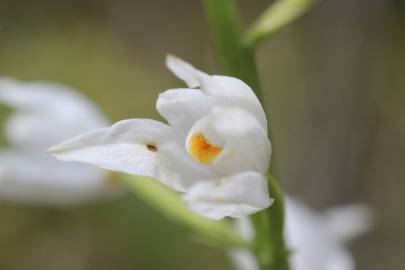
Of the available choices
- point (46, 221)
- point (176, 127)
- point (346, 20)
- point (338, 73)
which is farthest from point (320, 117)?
point (176, 127)

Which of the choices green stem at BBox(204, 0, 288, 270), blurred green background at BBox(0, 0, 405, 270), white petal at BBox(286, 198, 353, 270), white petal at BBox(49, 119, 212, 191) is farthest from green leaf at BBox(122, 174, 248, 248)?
blurred green background at BBox(0, 0, 405, 270)

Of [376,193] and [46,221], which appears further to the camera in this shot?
[376,193]

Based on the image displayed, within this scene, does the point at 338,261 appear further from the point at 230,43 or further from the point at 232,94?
the point at 232,94

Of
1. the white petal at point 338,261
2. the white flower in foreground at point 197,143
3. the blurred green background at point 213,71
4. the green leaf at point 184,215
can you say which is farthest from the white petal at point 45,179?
the blurred green background at point 213,71

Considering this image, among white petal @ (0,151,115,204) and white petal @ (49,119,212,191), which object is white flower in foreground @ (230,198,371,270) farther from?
white petal @ (49,119,212,191)

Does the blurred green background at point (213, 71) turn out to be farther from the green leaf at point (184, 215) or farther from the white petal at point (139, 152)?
the white petal at point (139, 152)

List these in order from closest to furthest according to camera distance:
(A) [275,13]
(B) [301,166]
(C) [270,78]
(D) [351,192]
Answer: (A) [275,13]
(D) [351,192]
(B) [301,166]
(C) [270,78]

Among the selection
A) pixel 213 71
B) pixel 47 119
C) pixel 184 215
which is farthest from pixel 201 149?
pixel 213 71

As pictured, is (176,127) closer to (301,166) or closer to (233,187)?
(233,187)
